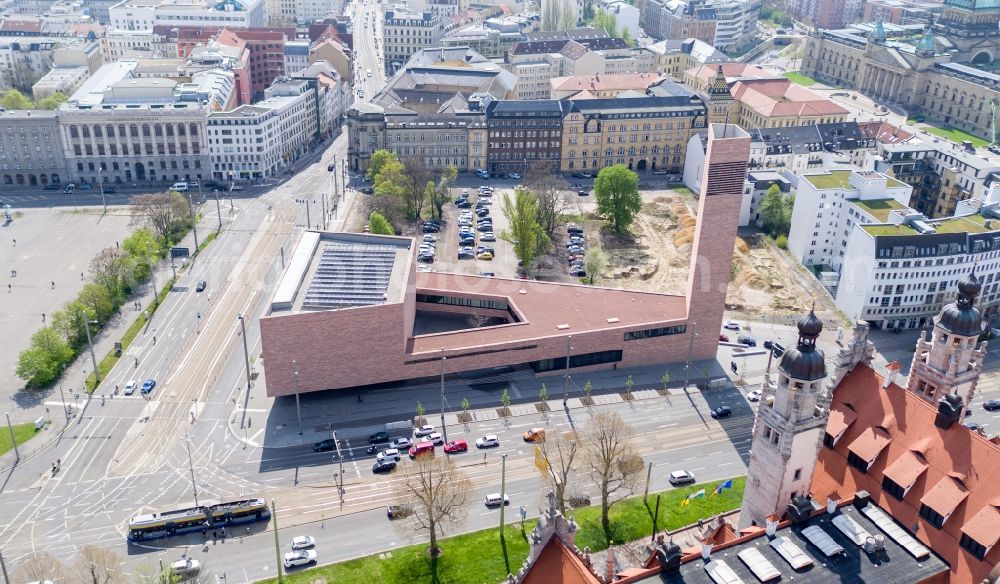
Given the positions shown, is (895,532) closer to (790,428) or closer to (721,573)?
(790,428)

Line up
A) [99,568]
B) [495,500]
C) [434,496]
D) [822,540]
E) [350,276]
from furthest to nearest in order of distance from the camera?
[350,276]
[495,500]
[434,496]
[99,568]
[822,540]

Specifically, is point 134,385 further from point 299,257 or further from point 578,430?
point 578,430

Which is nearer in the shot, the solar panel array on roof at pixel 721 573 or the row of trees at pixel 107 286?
the solar panel array on roof at pixel 721 573

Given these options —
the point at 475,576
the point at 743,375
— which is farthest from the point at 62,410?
the point at 743,375

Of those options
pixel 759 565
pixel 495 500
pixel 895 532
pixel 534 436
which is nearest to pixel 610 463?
pixel 495 500

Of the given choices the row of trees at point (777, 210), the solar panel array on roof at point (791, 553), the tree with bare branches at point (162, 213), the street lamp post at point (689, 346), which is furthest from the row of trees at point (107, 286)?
the row of trees at point (777, 210)

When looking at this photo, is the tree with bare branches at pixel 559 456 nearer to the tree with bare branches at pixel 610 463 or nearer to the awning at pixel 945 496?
the tree with bare branches at pixel 610 463

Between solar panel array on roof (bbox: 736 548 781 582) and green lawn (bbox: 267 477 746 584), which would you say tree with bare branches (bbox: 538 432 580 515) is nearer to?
green lawn (bbox: 267 477 746 584)

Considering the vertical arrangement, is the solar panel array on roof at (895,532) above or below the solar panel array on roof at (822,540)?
below
